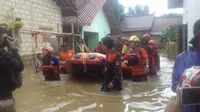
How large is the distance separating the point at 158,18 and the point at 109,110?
98.8 feet

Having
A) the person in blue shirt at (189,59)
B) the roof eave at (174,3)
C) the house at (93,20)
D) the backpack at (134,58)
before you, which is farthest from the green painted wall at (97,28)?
the person in blue shirt at (189,59)

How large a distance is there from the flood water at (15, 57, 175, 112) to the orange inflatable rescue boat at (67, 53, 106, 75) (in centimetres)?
42

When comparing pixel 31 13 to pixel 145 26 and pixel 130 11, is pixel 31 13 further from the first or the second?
pixel 130 11

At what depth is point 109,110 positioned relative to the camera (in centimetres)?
492

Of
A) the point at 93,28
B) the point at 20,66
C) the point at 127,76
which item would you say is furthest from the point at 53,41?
the point at 20,66

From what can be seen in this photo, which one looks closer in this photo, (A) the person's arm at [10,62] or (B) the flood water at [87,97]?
(A) the person's arm at [10,62]

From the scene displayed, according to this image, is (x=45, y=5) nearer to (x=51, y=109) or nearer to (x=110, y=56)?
(x=110, y=56)

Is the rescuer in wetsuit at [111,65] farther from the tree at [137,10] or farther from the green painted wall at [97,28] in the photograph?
the tree at [137,10]

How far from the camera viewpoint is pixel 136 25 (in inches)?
1153

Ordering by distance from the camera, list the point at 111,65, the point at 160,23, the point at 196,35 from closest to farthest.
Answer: the point at 196,35
the point at 111,65
the point at 160,23

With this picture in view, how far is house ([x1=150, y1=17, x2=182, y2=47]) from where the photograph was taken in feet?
96.0

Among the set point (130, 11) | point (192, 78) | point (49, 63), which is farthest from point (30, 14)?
point (130, 11)

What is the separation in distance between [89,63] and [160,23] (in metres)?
25.8

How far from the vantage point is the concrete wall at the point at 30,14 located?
1024cm
